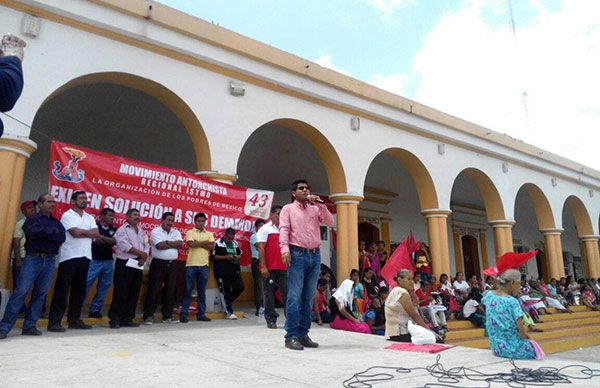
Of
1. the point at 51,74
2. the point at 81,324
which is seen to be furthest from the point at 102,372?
the point at 51,74

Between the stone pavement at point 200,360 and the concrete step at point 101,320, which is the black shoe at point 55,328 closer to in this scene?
the stone pavement at point 200,360

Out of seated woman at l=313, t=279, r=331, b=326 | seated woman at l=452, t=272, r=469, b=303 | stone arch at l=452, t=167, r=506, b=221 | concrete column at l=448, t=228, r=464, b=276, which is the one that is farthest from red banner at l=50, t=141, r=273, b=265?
concrete column at l=448, t=228, r=464, b=276

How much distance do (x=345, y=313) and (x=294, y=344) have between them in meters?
3.21

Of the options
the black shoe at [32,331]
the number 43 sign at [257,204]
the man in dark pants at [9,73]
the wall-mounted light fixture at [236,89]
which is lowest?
the black shoe at [32,331]

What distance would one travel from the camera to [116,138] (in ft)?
32.8

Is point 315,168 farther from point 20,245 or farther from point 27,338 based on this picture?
point 27,338

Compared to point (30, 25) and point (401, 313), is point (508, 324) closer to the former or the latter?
point (401, 313)

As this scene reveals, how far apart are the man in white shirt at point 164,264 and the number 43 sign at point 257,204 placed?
1.48 m

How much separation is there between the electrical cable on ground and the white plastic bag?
130 cm

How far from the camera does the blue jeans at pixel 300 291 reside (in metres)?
4.28

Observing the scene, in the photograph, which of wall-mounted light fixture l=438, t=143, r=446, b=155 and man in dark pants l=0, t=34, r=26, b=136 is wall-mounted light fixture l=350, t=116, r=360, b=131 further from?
man in dark pants l=0, t=34, r=26, b=136

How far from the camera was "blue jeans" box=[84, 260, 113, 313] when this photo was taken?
19.6ft

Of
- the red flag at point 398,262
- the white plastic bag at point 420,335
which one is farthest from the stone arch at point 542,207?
the white plastic bag at point 420,335

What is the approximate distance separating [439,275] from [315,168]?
4.10 metres
